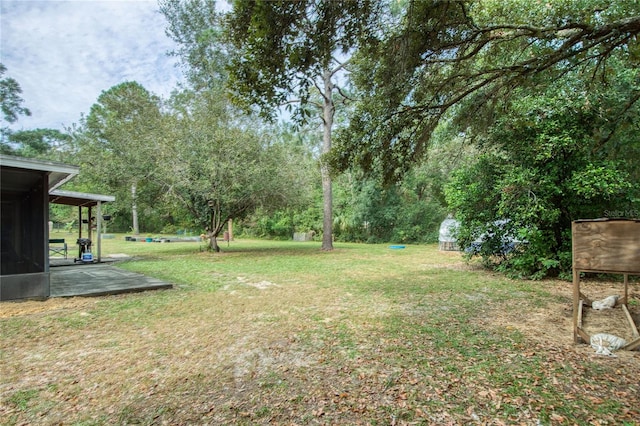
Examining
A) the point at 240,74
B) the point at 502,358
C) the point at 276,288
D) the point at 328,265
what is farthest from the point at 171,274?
the point at 502,358

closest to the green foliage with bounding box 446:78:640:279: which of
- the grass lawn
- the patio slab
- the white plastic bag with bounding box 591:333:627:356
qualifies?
the grass lawn

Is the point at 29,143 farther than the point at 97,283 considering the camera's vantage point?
Yes

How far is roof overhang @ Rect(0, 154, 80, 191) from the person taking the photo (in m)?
4.98

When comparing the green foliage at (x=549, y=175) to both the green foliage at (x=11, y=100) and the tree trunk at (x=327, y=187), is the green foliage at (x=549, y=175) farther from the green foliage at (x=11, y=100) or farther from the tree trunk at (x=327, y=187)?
the green foliage at (x=11, y=100)

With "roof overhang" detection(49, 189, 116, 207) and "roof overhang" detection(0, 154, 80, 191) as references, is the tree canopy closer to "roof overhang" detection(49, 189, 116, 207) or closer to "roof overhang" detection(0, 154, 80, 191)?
"roof overhang" detection(0, 154, 80, 191)

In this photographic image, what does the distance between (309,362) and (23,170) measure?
559cm

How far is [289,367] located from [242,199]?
31.9ft

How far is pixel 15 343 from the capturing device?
11.9 ft

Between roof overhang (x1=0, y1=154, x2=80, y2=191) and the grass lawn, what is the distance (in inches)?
83.4

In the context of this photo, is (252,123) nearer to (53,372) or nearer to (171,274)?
(171,274)

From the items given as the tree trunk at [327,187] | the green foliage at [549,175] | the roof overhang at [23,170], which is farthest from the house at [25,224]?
the tree trunk at [327,187]

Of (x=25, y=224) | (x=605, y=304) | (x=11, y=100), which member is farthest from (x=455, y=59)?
(x=11, y=100)

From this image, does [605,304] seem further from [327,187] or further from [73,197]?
[73,197]

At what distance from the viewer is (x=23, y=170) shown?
530cm
